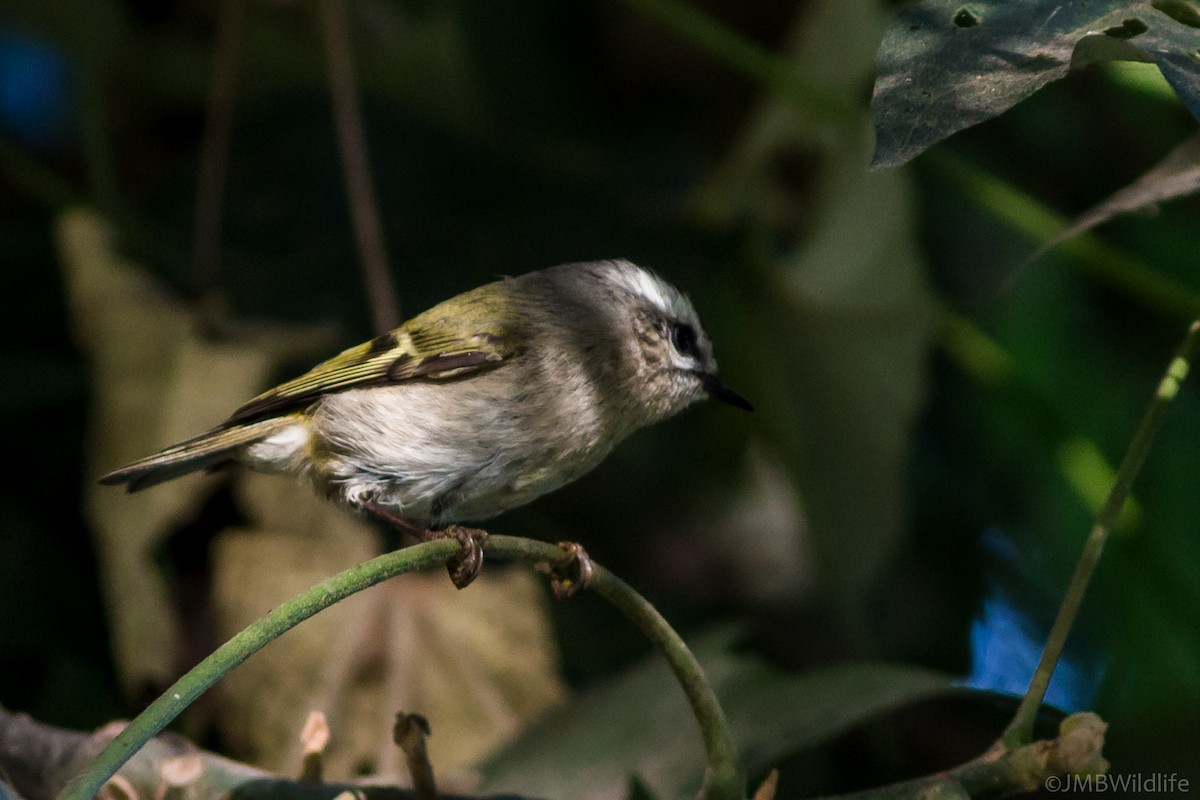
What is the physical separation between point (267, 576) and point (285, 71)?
5.72 ft

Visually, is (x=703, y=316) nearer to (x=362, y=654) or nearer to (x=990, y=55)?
(x=362, y=654)

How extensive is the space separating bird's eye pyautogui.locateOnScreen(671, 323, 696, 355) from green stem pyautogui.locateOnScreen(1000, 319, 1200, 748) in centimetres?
95

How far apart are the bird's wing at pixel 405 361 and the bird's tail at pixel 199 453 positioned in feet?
0.08

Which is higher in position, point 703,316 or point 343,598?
point 343,598

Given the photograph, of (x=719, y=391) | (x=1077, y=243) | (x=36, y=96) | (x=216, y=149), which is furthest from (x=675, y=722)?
(x=36, y=96)

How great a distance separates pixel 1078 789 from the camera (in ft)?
6.44

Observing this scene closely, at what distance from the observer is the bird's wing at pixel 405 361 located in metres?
2.03

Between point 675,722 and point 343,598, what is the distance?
113 cm

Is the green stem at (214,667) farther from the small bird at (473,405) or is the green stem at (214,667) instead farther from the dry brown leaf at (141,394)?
the dry brown leaf at (141,394)

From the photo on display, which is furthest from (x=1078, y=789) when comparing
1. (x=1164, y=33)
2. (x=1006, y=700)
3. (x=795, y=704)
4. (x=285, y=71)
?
(x=285, y=71)

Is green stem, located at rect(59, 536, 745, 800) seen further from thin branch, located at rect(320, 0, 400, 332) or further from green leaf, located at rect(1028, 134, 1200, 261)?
thin branch, located at rect(320, 0, 400, 332)

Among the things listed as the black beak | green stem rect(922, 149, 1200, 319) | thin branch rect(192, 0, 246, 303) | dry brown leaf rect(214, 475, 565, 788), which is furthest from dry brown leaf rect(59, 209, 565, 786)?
green stem rect(922, 149, 1200, 319)

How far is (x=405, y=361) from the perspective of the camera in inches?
82.7

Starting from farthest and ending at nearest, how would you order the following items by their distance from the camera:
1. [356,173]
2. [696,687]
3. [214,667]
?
1. [356,173]
2. [696,687]
3. [214,667]
